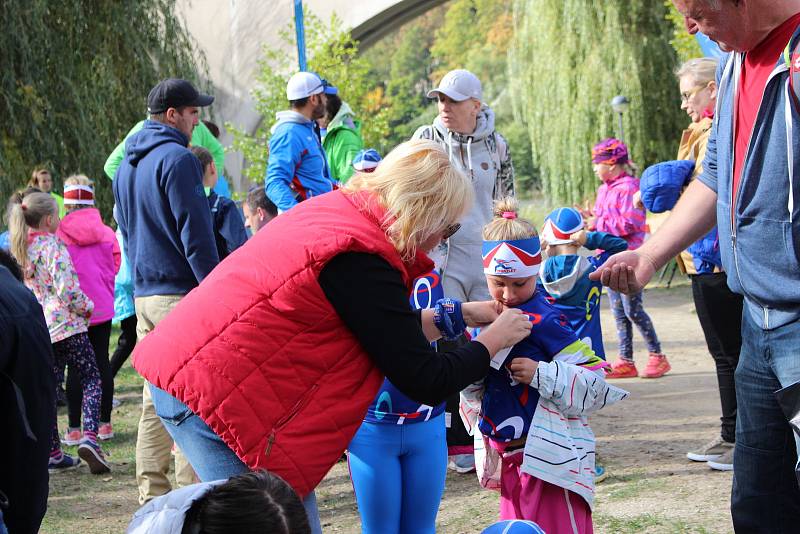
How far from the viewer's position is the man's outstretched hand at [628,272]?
9.91ft

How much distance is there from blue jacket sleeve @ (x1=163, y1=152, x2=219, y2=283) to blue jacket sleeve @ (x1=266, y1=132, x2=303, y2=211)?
4.16 feet

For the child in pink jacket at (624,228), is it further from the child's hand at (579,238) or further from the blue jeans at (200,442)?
the blue jeans at (200,442)

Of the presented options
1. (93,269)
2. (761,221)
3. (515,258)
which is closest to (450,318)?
(515,258)

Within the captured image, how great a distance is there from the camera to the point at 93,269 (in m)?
7.43

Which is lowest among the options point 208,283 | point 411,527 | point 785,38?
point 411,527

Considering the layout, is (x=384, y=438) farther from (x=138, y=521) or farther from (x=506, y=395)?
(x=138, y=521)

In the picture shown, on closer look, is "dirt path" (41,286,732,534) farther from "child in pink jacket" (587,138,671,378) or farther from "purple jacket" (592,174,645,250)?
"purple jacket" (592,174,645,250)

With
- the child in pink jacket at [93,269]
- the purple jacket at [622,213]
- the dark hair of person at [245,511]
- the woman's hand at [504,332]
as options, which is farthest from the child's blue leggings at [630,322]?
the dark hair of person at [245,511]

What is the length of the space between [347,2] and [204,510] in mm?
20337

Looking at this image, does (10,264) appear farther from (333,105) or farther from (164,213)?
(333,105)

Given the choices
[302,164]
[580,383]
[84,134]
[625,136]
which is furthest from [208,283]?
[625,136]

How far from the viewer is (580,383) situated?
3.30 metres

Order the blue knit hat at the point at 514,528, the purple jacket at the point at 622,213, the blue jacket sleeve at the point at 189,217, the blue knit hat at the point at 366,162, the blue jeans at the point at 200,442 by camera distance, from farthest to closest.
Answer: the purple jacket at the point at 622,213 < the blue knit hat at the point at 366,162 < the blue jacket sleeve at the point at 189,217 < the blue knit hat at the point at 514,528 < the blue jeans at the point at 200,442

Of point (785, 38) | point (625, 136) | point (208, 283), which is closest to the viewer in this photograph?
point (785, 38)
